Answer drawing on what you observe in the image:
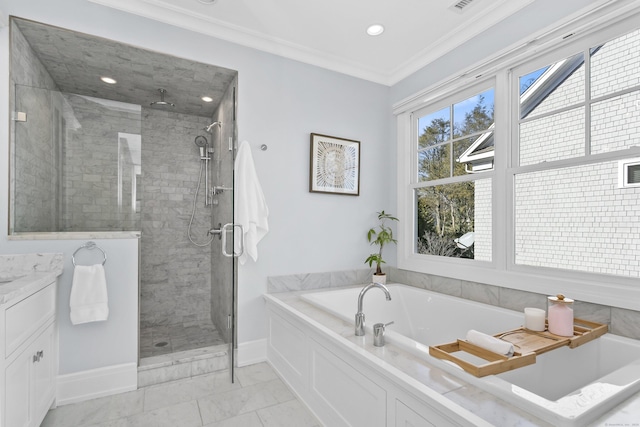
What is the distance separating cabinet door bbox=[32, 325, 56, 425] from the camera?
1.67 metres

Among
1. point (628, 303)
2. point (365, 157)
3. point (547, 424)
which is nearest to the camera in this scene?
point (547, 424)

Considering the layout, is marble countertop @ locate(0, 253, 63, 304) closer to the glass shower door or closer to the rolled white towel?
the glass shower door

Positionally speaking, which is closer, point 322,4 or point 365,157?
point 322,4

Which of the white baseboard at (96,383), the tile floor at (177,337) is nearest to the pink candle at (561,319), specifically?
the tile floor at (177,337)

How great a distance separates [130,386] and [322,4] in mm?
2973

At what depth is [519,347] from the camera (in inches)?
57.8

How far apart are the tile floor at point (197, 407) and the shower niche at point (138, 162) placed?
313mm

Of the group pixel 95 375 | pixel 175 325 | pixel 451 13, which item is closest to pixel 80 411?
pixel 95 375

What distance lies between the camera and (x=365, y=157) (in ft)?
10.6

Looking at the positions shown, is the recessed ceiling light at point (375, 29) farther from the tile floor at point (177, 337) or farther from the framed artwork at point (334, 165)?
the tile floor at point (177, 337)

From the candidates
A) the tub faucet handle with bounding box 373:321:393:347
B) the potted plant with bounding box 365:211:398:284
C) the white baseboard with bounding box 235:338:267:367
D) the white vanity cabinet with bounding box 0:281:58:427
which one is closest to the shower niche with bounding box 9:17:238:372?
the white baseboard with bounding box 235:338:267:367

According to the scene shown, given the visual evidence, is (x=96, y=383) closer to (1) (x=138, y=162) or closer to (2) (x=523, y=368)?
(1) (x=138, y=162)

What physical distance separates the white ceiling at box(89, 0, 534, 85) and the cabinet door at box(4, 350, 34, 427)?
221 cm

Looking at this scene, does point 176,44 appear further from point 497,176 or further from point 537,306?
point 537,306
